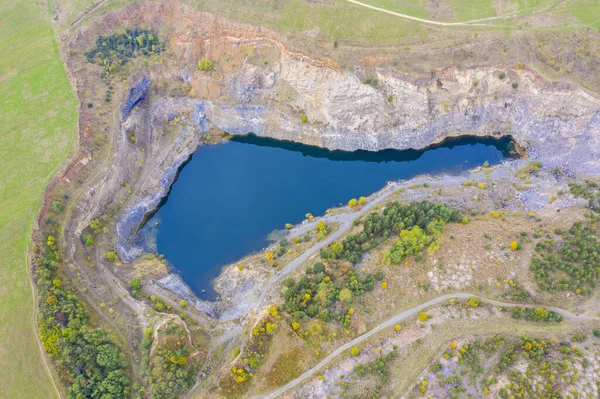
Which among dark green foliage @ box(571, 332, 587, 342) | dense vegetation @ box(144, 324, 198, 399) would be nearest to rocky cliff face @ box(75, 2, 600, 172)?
dark green foliage @ box(571, 332, 587, 342)

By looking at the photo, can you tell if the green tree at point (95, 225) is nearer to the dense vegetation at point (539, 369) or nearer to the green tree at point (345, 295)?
the green tree at point (345, 295)

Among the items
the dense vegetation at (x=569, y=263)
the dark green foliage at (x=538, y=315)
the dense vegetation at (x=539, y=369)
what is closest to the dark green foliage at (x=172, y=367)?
the dense vegetation at (x=539, y=369)

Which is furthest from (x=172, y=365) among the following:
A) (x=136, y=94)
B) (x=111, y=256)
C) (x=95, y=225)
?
(x=136, y=94)

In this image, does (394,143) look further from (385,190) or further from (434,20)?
(434,20)

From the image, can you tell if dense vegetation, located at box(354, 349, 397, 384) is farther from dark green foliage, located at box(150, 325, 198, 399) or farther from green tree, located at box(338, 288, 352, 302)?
dark green foliage, located at box(150, 325, 198, 399)

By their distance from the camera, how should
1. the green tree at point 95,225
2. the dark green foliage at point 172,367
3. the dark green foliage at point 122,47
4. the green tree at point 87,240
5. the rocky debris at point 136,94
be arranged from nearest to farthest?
the dark green foliage at point 172,367, the green tree at point 87,240, the green tree at point 95,225, the rocky debris at point 136,94, the dark green foliage at point 122,47

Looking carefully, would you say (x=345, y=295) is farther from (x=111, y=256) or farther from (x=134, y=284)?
(x=111, y=256)
